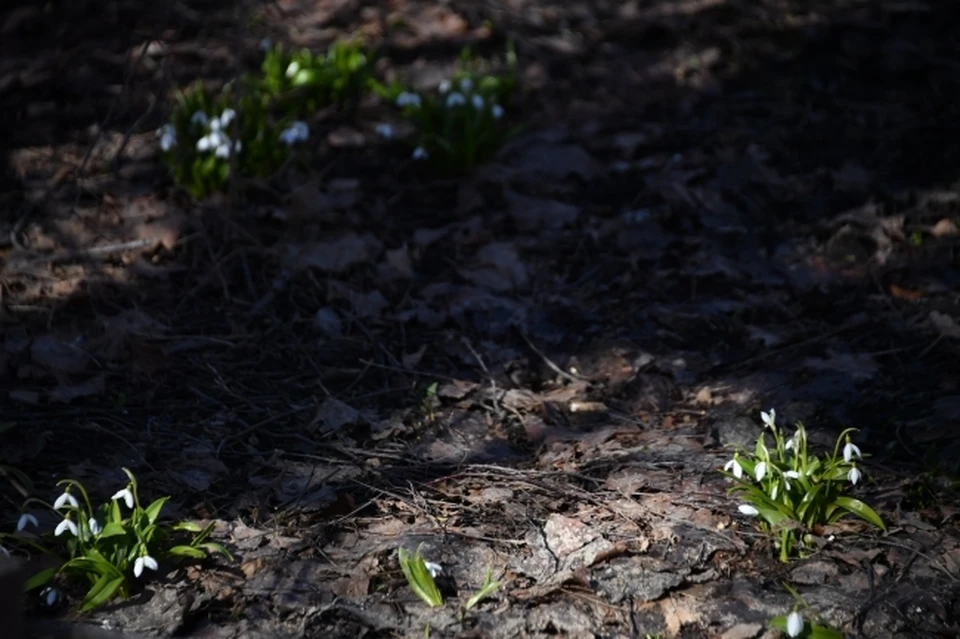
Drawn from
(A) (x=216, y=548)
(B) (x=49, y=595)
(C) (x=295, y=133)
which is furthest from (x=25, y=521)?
(C) (x=295, y=133)

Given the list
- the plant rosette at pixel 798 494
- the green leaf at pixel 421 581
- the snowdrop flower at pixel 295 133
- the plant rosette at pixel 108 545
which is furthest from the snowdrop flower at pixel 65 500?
the snowdrop flower at pixel 295 133

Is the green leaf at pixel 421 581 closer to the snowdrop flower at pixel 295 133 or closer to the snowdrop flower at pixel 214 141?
the snowdrop flower at pixel 214 141

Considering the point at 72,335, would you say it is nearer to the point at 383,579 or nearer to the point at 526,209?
the point at 383,579

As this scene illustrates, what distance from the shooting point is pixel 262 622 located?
7.39ft

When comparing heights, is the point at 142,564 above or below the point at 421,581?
above

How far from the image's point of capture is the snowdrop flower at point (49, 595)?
87.5 inches

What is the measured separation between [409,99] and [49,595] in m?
2.83

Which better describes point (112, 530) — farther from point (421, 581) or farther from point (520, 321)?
point (520, 321)

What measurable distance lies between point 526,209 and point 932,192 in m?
1.69

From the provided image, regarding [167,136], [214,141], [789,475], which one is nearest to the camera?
[789,475]

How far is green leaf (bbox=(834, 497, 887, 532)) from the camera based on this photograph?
243 centimetres

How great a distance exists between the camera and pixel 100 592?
2.23m

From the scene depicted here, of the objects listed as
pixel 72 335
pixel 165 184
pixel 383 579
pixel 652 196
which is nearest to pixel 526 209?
pixel 652 196

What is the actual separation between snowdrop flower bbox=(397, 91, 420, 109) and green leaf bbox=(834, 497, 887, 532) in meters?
2.73
